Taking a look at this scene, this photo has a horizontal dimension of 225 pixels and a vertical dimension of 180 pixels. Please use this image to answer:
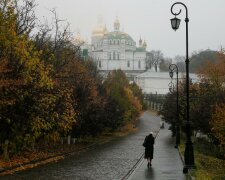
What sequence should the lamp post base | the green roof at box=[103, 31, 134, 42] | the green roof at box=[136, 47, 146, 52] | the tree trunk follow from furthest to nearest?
the green roof at box=[136, 47, 146, 52] → the green roof at box=[103, 31, 134, 42] → the tree trunk → the lamp post base

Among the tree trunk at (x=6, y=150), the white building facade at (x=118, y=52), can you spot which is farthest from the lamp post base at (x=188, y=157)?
the white building facade at (x=118, y=52)

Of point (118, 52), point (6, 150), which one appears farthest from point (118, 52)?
point (6, 150)

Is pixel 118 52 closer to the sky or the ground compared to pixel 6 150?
closer to the sky

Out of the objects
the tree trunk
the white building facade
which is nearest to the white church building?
the white building facade

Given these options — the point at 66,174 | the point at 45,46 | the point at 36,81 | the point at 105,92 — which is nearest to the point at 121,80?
the point at 105,92

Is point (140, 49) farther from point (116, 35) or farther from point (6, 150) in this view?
point (6, 150)

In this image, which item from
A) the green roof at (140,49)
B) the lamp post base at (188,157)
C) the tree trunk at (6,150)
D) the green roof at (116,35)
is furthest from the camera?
the green roof at (140,49)

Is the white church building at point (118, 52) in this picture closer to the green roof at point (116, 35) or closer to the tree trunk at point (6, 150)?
the green roof at point (116, 35)

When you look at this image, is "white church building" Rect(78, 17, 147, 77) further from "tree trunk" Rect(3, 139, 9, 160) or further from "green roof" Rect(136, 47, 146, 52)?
"tree trunk" Rect(3, 139, 9, 160)

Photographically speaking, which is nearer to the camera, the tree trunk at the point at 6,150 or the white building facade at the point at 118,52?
the tree trunk at the point at 6,150

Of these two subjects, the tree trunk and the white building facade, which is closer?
the tree trunk

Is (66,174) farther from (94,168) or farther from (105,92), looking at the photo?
(105,92)

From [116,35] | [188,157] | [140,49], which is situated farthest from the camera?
[140,49]

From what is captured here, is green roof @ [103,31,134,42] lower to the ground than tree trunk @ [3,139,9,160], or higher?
higher
